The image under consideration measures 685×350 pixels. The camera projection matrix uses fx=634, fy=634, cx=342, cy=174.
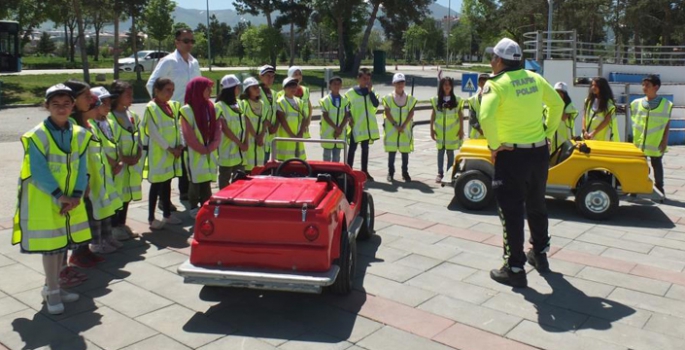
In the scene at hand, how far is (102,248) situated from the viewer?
6.30 m

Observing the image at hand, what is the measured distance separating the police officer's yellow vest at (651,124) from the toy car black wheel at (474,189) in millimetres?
2398

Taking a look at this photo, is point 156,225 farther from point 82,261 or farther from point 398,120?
point 398,120

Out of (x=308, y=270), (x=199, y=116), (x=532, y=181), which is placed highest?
(x=199, y=116)

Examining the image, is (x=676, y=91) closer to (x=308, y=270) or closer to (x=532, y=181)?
(x=532, y=181)

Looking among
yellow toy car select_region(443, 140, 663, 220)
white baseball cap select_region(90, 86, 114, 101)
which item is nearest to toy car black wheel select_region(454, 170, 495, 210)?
yellow toy car select_region(443, 140, 663, 220)

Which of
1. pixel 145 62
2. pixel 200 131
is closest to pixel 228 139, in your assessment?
pixel 200 131

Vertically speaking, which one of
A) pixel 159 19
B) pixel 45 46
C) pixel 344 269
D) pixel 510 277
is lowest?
pixel 510 277

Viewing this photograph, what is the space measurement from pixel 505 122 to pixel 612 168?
302 centimetres

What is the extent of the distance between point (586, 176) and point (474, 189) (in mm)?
1385

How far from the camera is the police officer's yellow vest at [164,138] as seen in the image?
6.86 meters

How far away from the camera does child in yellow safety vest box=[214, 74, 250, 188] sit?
7.53m

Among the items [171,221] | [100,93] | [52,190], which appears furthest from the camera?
[171,221]

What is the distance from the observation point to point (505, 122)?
536 cm

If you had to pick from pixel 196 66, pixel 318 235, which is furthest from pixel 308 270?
pixel 196 66
